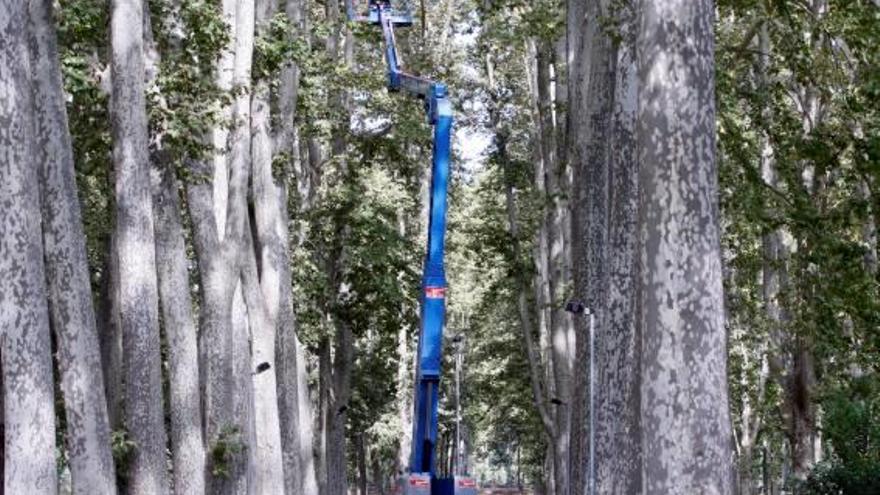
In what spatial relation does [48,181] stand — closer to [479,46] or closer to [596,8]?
[596,8]

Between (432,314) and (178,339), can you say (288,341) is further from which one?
(178,339)

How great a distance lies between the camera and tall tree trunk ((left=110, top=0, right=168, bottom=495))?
15641mm

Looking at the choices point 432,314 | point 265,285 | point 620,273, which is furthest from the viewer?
point 265,285

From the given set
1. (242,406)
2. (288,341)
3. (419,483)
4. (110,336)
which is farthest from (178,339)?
(110,336)

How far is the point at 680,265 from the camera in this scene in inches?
348

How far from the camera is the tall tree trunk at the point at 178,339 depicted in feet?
58.6

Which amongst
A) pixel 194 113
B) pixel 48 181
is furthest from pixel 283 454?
pixel 48 181

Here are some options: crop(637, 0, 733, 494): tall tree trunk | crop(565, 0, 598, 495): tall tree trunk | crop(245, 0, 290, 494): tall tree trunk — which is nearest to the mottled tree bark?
crop(565, 0, 598, 495): tall tree trunk

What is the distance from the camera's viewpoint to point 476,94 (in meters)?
37.0

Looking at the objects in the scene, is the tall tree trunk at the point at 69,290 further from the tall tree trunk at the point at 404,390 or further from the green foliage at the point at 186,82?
the tall tree trunk at the point at 404,390

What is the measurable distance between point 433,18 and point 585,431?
2251 centimetres

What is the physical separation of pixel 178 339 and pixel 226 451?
220 centimetres

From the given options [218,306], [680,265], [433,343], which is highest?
[218,306]

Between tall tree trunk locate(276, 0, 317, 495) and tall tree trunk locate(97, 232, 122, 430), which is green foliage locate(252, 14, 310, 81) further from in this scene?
tall tree trunk locate(97, 232, 122, 430)
